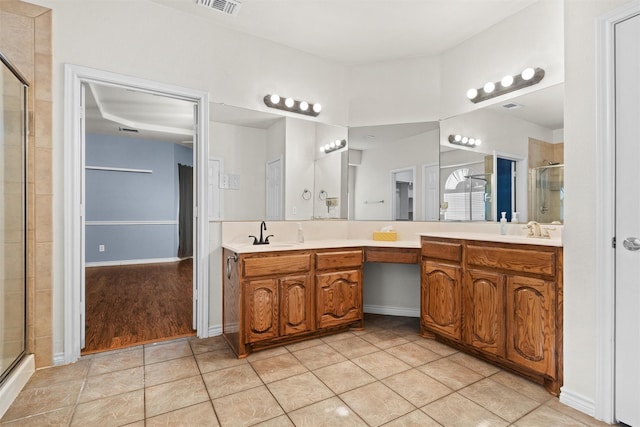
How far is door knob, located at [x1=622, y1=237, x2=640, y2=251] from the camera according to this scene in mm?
1570

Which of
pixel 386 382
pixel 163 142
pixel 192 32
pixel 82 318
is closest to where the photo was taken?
pixel 386 382

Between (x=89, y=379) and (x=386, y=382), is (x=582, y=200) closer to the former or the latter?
(x=386, y=382)

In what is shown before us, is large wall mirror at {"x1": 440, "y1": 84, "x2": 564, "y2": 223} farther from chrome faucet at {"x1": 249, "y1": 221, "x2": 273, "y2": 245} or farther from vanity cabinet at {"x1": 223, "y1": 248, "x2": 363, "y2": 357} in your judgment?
chrome faucet at {"x1": 249, "y1": 221, "x2": 273, "y2": 245}

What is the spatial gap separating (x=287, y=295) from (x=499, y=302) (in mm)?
1493

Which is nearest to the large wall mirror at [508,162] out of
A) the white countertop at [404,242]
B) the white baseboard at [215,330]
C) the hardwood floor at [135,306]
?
the white countertop at [404,242]

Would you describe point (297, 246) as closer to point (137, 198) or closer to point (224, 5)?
point (224, 5)

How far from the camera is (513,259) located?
2104 millimetres

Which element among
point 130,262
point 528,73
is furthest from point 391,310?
point 130,262

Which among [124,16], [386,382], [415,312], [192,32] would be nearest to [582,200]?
[386,382]

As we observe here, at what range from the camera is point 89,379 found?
2.08m

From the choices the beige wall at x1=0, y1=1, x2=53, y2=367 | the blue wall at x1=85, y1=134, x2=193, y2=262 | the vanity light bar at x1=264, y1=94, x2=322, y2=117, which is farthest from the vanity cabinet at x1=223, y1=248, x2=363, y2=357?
the blue wall at x1=85, y1=134, x2=193, y2=262

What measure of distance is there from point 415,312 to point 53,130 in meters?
3.40

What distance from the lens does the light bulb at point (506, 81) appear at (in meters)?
2.68

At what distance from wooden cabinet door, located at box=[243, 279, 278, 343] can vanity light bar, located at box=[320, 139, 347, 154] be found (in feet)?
5.10
